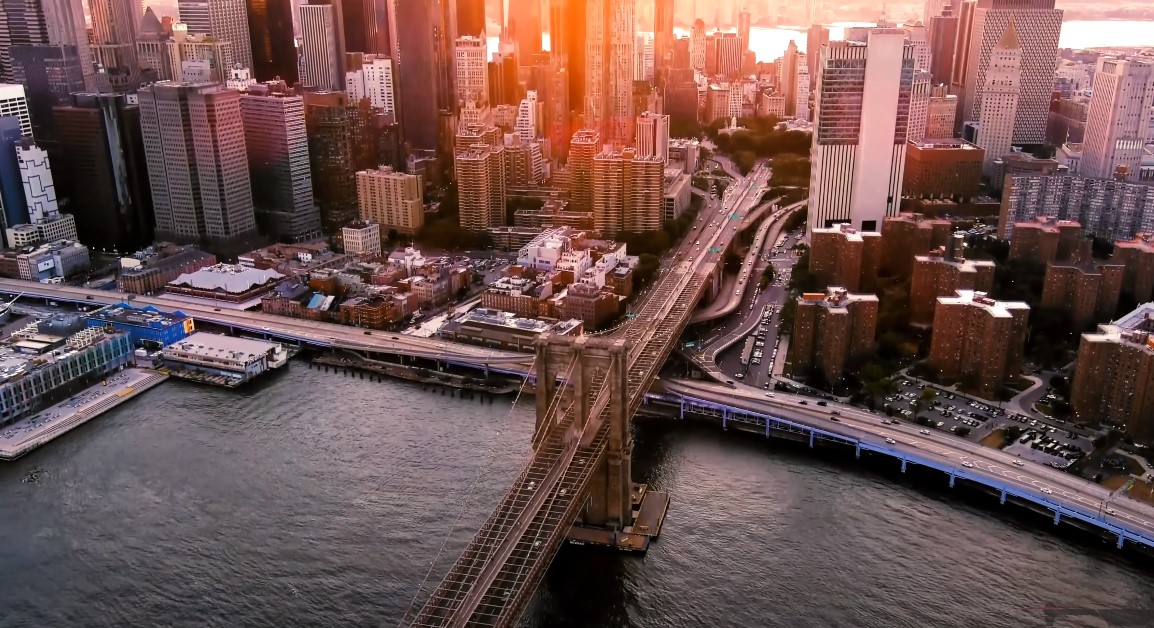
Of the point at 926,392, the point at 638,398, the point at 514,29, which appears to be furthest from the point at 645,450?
the point at 514,29

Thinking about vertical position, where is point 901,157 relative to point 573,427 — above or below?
above

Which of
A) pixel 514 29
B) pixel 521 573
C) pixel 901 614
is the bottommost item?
pixel 901 614

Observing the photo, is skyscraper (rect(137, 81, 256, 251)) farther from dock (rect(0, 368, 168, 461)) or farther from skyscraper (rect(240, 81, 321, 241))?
dock (rect(0, 368, 168, 461))

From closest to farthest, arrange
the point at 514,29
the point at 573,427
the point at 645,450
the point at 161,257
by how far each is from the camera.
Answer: the point at 573,427
the point at 645,450
the point at 161,257
the point at 514,29

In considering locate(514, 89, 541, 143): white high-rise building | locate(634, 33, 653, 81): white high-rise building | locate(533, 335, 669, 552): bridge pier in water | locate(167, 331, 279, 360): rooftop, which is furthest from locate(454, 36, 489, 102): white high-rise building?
locate(533, 335, 669, 552): bridge pier in water

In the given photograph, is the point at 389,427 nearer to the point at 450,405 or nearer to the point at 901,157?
the point at 450,405

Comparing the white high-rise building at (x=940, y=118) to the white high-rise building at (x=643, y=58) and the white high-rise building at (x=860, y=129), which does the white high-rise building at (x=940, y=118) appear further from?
the white high-rise building at (x=643, y=58)

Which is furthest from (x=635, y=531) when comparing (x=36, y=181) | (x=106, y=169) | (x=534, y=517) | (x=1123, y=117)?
(x=1123, y=117)

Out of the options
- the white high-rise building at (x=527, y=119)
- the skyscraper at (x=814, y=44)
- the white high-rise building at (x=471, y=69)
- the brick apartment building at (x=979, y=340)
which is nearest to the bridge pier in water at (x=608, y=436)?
the brick apartment building at (x=979, y=340)
